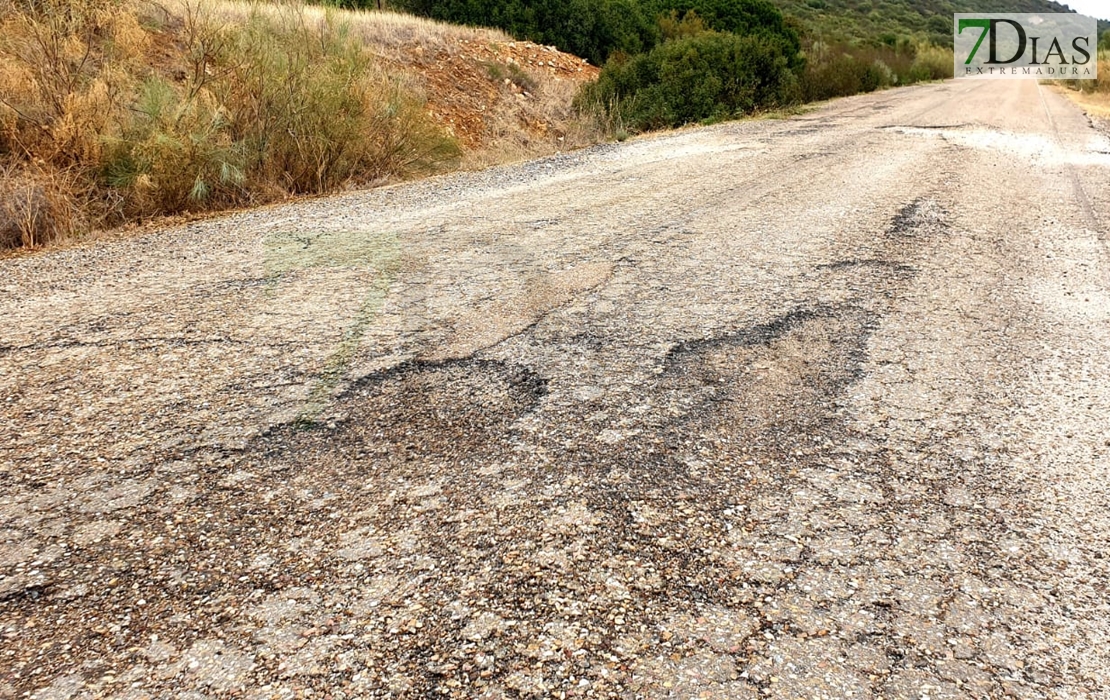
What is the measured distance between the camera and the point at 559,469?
208cm

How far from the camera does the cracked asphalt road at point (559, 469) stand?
4.82 ft

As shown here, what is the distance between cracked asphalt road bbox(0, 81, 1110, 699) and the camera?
1469 millimetres

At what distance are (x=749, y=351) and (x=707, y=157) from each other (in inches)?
193

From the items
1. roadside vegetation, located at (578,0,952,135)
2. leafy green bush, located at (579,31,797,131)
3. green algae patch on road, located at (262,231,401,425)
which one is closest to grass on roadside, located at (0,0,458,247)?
green algae patch on road, located at (262,231,401,425)

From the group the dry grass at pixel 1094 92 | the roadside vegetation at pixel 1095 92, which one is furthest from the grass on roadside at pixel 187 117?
the dry grass at pixel 1094 92

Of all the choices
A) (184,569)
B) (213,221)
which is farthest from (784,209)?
(184,569)

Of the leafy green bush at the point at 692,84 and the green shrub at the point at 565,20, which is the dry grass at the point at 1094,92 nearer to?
the leafy green bush at the point at 692,84

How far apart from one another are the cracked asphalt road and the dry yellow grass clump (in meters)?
1.27

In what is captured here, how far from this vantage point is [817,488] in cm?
199

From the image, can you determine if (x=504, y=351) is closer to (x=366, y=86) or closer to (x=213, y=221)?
(x=213, y=221)

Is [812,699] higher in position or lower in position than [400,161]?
lower

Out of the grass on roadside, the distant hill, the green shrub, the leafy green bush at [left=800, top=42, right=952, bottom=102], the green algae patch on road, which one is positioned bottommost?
the green algae patch on road

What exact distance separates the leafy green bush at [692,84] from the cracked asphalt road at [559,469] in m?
7.10

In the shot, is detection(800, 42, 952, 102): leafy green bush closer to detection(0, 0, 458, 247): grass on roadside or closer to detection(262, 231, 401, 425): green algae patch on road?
detection(0, 0, 458, 247): grass on roadside
